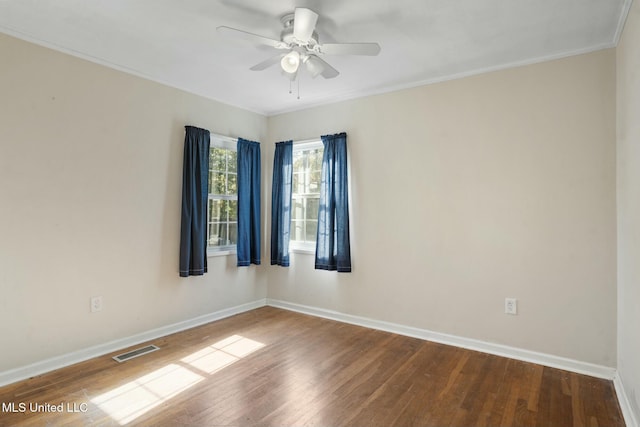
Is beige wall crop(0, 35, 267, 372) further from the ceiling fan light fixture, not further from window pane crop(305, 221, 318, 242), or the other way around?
the ceiling fan light fixture

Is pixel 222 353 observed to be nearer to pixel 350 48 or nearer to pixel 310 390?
pixel 310 390

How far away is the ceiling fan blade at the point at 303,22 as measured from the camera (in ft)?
6.78

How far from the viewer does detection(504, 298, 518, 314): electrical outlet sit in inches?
120

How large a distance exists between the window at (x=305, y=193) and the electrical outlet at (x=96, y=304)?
7.22 ft

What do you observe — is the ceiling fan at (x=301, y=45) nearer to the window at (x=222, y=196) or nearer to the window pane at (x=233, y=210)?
the window at (x=222, y=196)

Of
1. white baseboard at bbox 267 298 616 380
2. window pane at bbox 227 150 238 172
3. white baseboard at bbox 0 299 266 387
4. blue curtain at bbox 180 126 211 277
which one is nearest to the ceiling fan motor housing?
blue curtain at bbox 180 126 211 277

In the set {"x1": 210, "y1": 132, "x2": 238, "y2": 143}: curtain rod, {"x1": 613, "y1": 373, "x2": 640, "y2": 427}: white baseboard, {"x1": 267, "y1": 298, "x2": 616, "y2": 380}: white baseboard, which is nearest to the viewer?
{"x1": 613, "y1": 373, "x2": 640, "y2": 427}: white baseboard

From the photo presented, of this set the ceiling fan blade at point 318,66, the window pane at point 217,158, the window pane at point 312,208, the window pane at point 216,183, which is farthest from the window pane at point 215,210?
the ceiling fan blade at point 318,66

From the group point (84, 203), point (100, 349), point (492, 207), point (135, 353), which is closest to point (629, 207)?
point (492, 207)

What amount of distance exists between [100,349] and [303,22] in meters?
3.12

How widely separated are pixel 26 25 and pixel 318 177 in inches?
116

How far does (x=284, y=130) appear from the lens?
464 centimetres

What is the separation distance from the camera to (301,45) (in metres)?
2.50

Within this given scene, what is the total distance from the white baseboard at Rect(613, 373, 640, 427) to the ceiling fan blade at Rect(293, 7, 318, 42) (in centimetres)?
293
